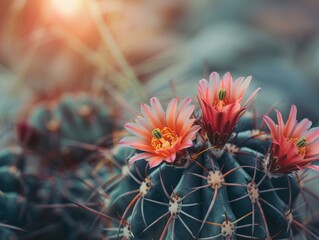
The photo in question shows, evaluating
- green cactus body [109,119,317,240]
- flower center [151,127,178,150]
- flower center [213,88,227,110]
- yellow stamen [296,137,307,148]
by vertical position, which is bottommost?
green cactus body [109,119,317,240]

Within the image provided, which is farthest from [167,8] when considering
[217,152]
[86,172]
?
[217,152]

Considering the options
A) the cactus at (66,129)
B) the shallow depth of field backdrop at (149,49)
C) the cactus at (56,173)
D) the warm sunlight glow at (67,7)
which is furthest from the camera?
the warm sunlight glow at (67,7)

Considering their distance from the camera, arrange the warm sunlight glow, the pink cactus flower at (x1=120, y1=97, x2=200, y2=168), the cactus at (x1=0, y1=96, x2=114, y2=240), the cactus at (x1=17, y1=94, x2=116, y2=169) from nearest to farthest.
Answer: the pink cactus flower at (x1=120, y1=97, x2=200, y2=168)
the cactus at (x1=0, y1=96, x2=114, y2=240)
the cactus at (x1=17, y1=94, x2=116, y2=169)
the warm sunlight glow

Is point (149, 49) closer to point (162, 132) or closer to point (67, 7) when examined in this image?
point (67, 7)

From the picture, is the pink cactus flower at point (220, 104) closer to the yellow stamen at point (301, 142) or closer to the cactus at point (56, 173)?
the yellow stamen at point (301, 142)

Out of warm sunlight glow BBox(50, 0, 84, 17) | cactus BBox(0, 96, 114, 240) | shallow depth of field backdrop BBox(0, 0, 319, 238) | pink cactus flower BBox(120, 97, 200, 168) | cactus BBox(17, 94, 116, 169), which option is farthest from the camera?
warm sunlight glow BBox(50, 0, 84, 17)

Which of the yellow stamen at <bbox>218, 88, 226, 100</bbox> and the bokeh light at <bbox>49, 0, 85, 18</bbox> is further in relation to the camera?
the bokeh light at <bbox>49, 0, 85, 18</bbox>

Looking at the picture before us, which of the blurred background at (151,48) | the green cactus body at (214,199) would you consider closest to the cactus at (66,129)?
the blurred background at (151,48)

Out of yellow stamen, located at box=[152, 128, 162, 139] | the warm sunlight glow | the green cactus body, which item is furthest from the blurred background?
yellow stamen, located at box=[152, 128, 162, 139]

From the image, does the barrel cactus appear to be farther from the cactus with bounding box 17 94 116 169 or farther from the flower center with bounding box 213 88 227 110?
the cactus with bounding box 17 94 116 169
